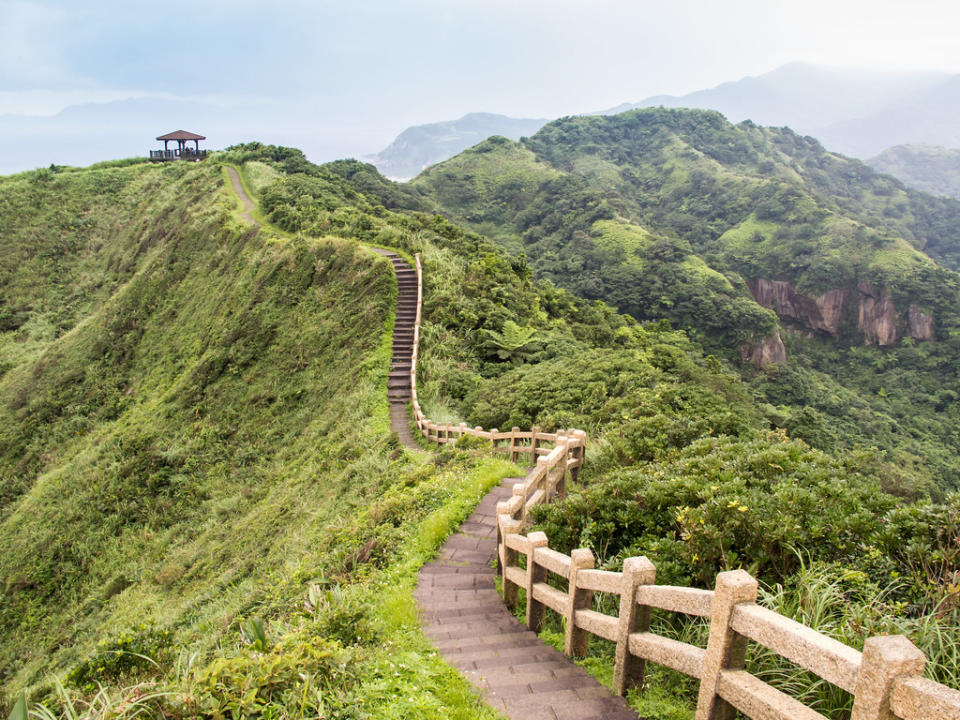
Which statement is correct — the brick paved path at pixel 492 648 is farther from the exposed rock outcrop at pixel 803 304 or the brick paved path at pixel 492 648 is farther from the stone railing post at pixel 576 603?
the exposed rock outcrop at pixel 803 304

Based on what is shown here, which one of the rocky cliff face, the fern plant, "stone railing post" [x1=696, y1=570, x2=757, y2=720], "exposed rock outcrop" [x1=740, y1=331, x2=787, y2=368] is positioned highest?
the fern plant

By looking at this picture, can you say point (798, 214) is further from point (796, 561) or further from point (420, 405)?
point (796, 561)

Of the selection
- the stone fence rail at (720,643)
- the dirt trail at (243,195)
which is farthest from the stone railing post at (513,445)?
the dirt trail at (243,195)

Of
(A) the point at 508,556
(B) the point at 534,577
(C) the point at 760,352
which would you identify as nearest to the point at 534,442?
(A) the point at 508,556

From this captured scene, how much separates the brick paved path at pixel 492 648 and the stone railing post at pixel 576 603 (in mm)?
137

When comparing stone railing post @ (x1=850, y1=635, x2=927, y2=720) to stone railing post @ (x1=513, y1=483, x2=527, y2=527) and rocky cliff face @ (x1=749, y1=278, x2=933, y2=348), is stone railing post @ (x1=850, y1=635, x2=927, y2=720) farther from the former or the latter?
rocky cliff face @ (x1=749, y1=278, x2=933, y2=348)

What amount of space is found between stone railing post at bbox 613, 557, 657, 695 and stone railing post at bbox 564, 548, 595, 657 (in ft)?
1.88

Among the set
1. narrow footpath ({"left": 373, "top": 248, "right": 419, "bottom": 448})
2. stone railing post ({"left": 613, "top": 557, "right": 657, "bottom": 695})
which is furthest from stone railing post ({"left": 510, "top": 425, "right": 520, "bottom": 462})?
stone railing post ({"left": 613, "top": 557, "right": 657, "bottom": 695})

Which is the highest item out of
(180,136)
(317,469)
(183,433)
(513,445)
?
(180,136)

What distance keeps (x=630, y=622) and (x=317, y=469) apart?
33.4ft

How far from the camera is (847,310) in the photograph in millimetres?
77938

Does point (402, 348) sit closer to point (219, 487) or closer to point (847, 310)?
point (219, 487)

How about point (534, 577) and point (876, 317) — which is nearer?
point (534, 577)

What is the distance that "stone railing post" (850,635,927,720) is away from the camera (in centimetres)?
229
